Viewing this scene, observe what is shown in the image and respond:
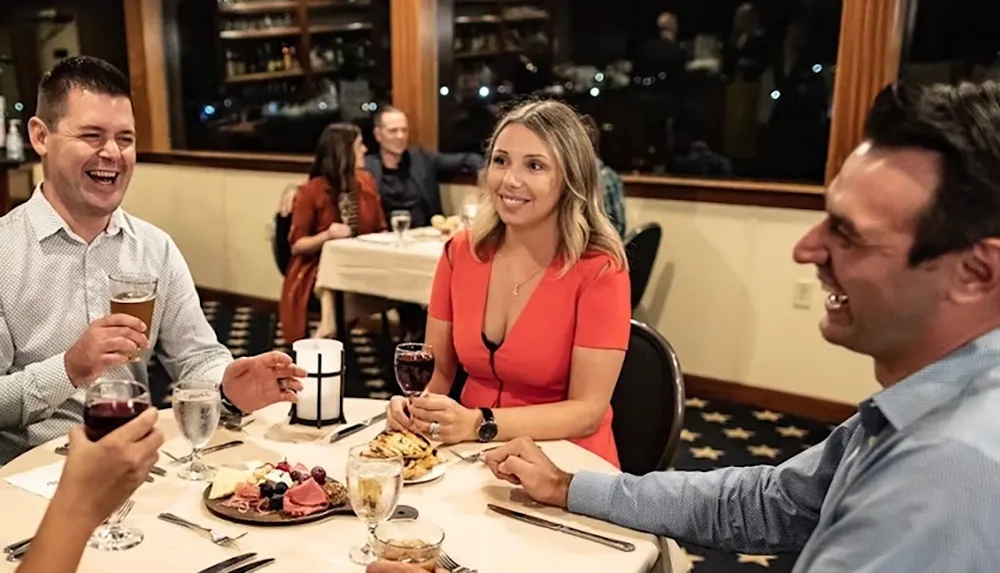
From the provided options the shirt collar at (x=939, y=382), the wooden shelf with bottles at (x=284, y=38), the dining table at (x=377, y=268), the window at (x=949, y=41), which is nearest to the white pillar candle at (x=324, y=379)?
the shirt collar at (x=939, y=382)

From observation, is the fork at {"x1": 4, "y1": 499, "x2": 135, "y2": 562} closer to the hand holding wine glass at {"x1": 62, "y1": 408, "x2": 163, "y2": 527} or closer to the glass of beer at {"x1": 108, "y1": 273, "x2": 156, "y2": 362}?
the hand holding wine glass at {"x1": 62, "y1": 408, "x2": 163, "y2": 527}

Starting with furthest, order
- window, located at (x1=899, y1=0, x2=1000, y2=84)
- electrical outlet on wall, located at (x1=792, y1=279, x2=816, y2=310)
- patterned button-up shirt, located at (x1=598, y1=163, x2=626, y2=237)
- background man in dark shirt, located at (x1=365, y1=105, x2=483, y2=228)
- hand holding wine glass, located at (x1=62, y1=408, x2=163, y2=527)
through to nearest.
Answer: background man in dark shirt, located at (x1=365, y1=105, x2=483, y2=228)
patterned button-up shirt, located at (x1=598, y1=163, x2=626, y2=237)
electrical outlet on wall, located at (x1=792, y1=279, x2=816, y2=310)
window, located at (x1=899, y1=0, x2=1000, y2=84)
hand holding wine glass, located at (x1=62, y1=408, x2=163, y2=527)

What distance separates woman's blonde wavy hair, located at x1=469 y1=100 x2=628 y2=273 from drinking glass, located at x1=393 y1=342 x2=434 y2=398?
479 mm

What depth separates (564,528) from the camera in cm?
148

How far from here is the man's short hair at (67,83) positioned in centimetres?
210

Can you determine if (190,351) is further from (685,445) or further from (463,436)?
(685,445)

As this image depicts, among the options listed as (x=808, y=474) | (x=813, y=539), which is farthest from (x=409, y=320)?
(x=813, y=539)

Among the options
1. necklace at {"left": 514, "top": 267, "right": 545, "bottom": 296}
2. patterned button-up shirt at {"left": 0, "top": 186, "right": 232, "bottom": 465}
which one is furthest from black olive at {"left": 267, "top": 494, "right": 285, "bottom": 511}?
necklace at {"left": 514, "top": 267, "right": 545, "bottom": 296}

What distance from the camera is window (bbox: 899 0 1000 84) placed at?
13.9 ft

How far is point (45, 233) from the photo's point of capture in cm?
208

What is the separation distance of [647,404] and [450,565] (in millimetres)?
937

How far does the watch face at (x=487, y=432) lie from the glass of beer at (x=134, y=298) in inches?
26.2

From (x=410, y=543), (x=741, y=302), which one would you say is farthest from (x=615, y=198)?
(x=410, y=543)

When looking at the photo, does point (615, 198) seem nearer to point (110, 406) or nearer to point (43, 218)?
point (43, 218)
